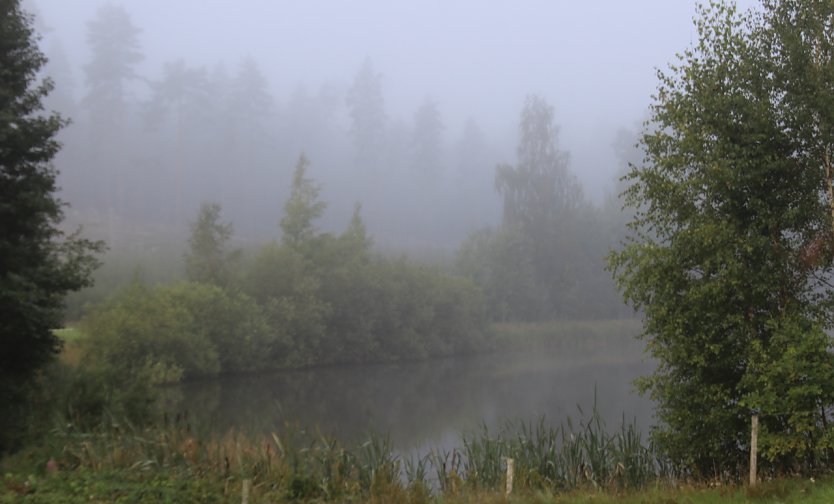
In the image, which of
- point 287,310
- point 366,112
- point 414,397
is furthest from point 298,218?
point 366,112

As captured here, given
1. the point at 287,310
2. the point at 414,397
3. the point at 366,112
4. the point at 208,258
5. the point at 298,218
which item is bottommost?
the point at 414,397

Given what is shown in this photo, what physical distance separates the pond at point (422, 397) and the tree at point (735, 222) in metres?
8.63

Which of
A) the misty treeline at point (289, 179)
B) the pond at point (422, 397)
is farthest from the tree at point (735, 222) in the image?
the misty treeline at point (289, 179)

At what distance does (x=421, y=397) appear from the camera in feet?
128

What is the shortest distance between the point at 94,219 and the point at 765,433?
69.9 meters

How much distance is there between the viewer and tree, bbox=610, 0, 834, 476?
44.8ft

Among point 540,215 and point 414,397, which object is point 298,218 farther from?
point 540,215

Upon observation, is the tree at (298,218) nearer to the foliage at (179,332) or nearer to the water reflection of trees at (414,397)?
the foliage at (179,332)

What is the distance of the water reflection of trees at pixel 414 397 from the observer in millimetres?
29141

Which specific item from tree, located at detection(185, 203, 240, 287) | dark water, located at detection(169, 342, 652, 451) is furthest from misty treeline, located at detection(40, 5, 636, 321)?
dark water, located at detection(169, 342, 652, 451)

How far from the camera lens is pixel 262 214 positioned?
91.2 metres

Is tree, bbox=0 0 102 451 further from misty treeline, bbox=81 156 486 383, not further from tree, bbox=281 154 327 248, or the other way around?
tree, bbox=281 154 327 248

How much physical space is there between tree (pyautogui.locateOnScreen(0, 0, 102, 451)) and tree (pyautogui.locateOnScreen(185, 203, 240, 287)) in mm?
27663

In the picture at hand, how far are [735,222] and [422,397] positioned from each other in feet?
87.9
